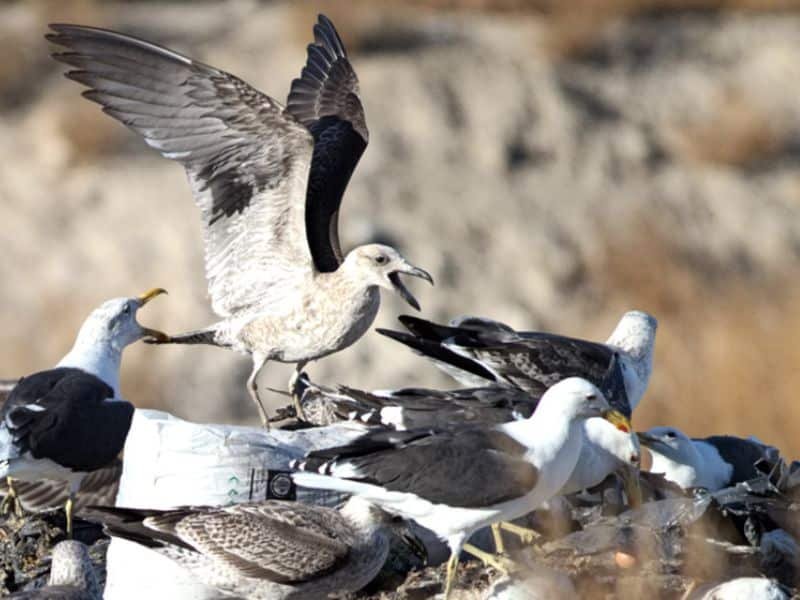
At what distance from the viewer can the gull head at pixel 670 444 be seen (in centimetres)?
755

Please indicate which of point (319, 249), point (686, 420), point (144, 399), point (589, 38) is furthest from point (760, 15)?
point (319, 249)

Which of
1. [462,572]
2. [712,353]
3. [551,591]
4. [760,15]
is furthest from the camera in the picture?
[760,15]

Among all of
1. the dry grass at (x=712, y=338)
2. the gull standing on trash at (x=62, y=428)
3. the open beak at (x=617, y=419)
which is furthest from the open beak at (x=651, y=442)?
the dry grass at (x=712, y=338)

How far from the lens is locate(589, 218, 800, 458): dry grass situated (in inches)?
440

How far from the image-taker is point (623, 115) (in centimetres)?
1905

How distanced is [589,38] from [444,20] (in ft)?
4.73

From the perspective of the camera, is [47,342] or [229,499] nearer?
[229,499]

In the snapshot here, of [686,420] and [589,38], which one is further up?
[589,38]

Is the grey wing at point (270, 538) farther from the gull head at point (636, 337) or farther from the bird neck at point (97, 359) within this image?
the gull head at point (636, 337)

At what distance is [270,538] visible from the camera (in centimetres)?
620

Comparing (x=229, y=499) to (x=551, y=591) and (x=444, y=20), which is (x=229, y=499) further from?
(x=444, y=20)

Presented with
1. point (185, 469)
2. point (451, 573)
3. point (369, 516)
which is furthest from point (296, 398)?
point (451, 573)

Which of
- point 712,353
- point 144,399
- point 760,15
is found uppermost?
point 760,15

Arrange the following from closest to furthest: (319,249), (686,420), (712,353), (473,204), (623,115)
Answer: (319,249) → (686,420) → (712,353) → (473,204) → (623,115)
